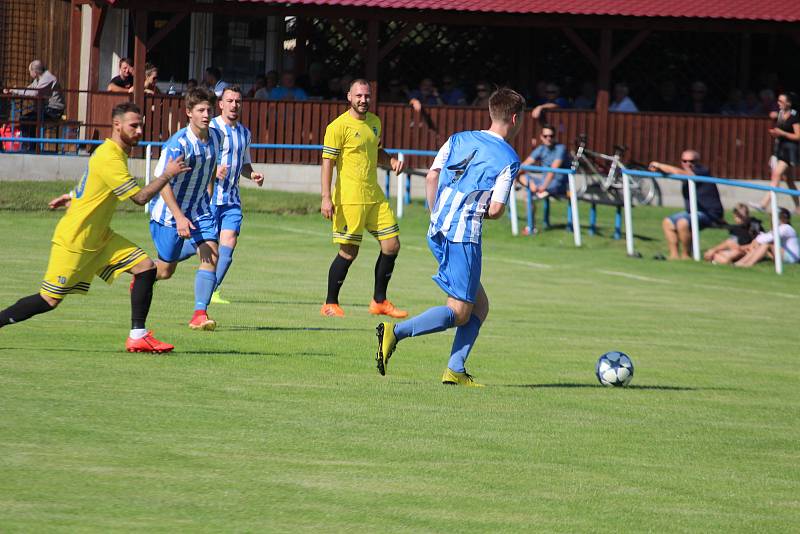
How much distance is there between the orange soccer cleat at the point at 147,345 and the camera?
9.81 metres

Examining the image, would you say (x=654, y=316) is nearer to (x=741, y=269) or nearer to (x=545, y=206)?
(x=741, y=269)

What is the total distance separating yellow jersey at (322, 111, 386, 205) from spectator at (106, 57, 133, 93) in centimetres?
1510

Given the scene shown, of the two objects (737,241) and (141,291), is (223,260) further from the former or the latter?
(737,241)

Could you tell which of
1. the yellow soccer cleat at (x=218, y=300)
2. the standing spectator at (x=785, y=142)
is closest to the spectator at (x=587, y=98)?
the standing spectator at (x=785, y=142)

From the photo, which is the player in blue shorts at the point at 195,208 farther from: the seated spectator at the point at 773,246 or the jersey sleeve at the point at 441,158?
the seated spectator at the point at 773,246

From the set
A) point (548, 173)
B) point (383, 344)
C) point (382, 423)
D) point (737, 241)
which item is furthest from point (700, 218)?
point (382, 423)

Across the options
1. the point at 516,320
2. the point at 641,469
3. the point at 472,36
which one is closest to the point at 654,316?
the point at 516,320

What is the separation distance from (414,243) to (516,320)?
813 centimetres

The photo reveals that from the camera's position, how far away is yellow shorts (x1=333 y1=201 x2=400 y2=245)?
13.0m

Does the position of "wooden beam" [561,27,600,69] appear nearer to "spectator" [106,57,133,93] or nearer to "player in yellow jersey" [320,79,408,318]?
"spectator" [106,57,133,93]

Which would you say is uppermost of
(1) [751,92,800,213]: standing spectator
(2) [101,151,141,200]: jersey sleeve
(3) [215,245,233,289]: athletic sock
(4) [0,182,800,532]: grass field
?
(1) [751,92,800,213]: standing spectator

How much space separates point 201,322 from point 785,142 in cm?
1825

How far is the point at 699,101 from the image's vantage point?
29656 mm

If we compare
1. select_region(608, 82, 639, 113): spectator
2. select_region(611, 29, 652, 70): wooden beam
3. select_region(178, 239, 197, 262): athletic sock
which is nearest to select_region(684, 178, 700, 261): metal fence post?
select_region(611, 29, 652, 70): wooden beam
